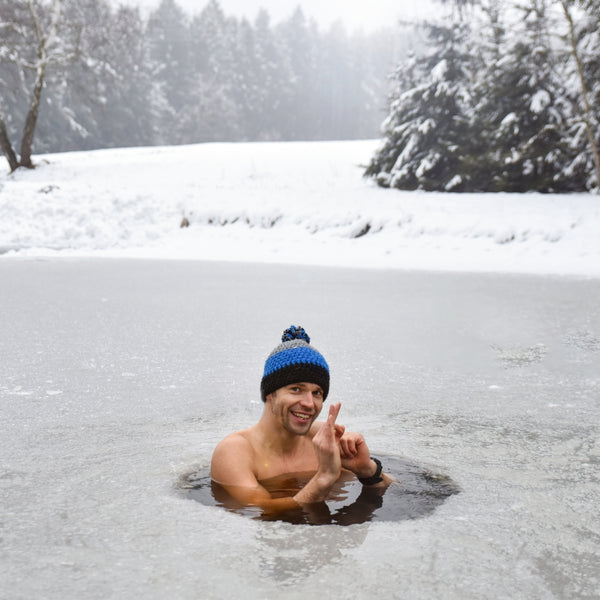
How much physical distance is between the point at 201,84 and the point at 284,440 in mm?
56434

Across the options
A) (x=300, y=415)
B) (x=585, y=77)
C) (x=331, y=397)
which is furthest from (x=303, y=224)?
(x=300, y=415)

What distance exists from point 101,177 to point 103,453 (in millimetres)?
18744

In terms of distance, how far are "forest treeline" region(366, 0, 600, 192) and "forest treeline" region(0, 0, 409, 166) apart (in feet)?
34.1

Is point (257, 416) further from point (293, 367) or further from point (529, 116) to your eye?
point (529, 116)

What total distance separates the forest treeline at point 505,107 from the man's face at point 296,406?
564 inches

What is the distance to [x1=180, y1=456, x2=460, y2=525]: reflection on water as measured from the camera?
9.41 ft

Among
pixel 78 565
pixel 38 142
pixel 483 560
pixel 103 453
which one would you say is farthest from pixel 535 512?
pixel 38 142

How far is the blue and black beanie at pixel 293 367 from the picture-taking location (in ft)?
10.2

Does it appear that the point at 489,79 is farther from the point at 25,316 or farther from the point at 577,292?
the point at 25,316

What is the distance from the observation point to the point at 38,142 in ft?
145

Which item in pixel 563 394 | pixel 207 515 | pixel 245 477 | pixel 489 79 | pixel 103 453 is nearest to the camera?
pixel 207 515

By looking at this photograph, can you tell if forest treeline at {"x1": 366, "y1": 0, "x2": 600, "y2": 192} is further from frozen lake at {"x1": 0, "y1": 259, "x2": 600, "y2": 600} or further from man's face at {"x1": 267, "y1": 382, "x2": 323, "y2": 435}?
man's face at {"x1": 267, "y1": 382, "x2": 323, "y2": 435}

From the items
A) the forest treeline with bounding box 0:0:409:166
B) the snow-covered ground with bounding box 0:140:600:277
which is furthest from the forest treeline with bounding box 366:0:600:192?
the forest treeline with bounding box 0:0:409:166

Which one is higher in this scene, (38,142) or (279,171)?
(279,171)
